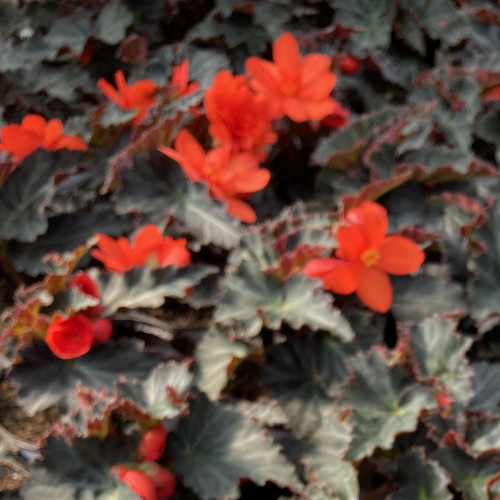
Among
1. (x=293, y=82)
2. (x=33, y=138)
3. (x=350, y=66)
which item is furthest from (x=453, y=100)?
(x=33, y=138)

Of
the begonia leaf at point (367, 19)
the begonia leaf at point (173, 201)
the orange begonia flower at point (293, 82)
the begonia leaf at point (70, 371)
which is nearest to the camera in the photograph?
the begonia leaf at point (70, 371)

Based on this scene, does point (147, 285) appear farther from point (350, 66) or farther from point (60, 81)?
point (350, 66)

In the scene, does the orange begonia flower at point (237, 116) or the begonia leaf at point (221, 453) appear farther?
the orange begonia flower at point (237, 116)

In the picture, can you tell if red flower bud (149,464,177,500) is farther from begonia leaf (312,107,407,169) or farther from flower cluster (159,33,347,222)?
begonia leaf (312,107,407,169)

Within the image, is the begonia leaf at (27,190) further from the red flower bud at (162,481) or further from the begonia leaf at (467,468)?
the begonia leaf at (467,468)

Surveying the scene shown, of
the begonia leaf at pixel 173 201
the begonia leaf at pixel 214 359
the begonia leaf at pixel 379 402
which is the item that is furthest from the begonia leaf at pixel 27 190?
the begonia leaf at pixel 379 402

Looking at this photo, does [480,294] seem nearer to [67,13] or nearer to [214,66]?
[214,66]

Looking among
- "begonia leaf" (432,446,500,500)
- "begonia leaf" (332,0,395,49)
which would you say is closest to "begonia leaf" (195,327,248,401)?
"begonia leaf" (432,446,500,500)
